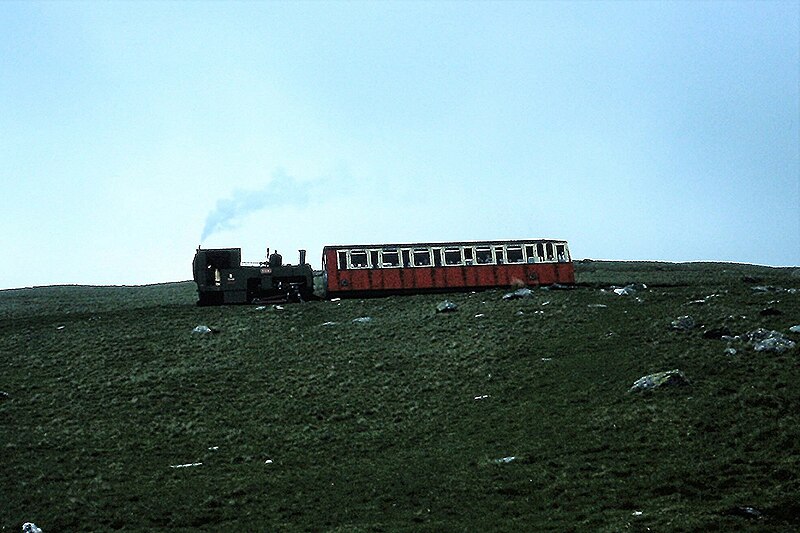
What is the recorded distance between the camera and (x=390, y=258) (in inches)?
1892

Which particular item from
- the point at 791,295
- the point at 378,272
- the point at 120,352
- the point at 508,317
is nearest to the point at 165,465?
the point at 120,352

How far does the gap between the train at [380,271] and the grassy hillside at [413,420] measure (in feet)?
16.4

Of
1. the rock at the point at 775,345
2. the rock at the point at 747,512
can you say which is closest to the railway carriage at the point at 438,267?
the rock at the point at 775,345

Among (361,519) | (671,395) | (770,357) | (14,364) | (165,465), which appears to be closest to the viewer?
(361,519)

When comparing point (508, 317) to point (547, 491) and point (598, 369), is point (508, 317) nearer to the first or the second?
point (598, 369)

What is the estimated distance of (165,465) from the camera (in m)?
Result: 22.5

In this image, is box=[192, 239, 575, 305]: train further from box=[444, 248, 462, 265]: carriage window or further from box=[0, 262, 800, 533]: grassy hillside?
box=[0, 262, 800, 533]: grassy hillside

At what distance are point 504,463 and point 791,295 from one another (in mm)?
26203

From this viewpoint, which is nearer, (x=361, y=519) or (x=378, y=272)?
(x=361, y=519)

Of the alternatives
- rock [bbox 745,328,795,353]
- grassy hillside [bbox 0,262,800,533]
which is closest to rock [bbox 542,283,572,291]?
grassy hillside [bbox 0,262,800,533]

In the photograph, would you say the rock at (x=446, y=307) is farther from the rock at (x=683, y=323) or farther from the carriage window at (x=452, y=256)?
the rock at (x=683, y=323)

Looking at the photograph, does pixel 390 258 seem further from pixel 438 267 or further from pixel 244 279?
pixel 244 279

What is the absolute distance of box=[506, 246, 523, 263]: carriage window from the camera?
48906 mm

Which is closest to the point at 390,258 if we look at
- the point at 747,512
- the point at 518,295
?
the point at 518,295
